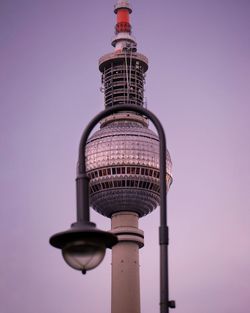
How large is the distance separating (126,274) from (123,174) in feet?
57.6

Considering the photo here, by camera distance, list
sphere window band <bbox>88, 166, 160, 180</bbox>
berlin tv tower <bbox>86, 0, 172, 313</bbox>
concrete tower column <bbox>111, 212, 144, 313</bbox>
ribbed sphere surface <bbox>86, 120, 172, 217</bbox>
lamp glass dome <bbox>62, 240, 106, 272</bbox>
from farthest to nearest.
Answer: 1. sphere window band <bbox>88, 166, 160, 180</bbox>
2. ribbed sphere surface <bbox>86, 120, 172, 217</bbox>
3. berlin tv tower <bbox>86, 0, 172, 313</bbox>
4. concrete tower column <bbox>111, 212, 144, 313</bbox>
5. lamp glass dome <bbox>62, 240, 106, 272</bbox>

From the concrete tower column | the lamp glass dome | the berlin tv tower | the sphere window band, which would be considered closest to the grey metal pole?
the lamp glass dome

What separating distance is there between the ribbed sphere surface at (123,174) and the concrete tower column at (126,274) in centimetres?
601

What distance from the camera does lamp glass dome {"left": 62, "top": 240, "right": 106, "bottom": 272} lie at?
20797mm

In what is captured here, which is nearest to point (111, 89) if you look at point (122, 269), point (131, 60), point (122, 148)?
point (131, 60)

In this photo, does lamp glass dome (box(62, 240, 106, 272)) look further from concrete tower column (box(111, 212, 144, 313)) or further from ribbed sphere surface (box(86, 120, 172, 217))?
ribbed sphere surface (box(86, 120, 172, 217))

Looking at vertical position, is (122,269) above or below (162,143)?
above

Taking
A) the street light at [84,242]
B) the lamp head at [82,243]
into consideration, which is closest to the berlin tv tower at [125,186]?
the street light at [84,242]

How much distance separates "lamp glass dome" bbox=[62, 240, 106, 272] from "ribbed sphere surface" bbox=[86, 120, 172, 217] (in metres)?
134

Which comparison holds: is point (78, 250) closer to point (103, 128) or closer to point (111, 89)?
point (103, 128)

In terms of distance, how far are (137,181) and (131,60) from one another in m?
31.5

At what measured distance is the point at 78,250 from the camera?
21.1m

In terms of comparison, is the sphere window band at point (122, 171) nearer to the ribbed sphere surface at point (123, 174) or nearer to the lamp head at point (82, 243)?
the ribbed sphere surface at point (123, 174)

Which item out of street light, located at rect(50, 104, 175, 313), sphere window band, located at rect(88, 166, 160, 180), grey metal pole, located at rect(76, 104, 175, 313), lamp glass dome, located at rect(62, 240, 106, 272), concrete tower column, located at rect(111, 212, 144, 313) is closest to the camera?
lamp glass dome, located at rect(62, 240, 106, 272)
